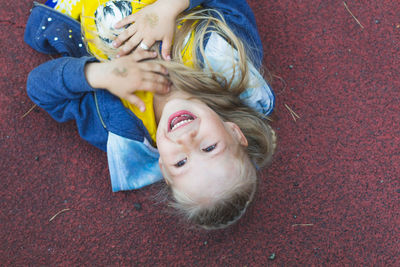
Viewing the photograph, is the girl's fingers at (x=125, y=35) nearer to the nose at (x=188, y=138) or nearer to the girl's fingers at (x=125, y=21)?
the girl's fingers at (x=125, y=21)

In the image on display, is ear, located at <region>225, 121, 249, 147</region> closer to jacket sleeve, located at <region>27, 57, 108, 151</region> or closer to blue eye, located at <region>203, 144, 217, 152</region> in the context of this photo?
blue eye, located at <region>203, 144, 217, 152</region>

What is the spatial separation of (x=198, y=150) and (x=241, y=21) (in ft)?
1.69

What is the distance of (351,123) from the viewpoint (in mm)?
1331

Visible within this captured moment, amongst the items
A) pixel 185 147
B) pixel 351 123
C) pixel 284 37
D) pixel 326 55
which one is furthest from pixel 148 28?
pixel 351 123

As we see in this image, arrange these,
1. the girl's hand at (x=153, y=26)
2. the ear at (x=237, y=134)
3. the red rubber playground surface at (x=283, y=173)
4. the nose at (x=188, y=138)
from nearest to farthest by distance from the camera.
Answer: the nose at (x=188, y=138) → the ear at (x=237, y=134) → the girl's hand at (x=153, y=26) → the red rubber playground surface at (x=283, y=173)

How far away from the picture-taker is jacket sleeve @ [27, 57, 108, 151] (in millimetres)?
1035

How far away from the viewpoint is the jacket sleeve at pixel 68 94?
3.40ft

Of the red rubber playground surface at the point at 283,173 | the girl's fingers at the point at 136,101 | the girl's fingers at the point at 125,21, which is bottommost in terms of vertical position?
the red rubber playground surface at the point at 283,173

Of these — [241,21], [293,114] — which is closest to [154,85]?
[241,21]

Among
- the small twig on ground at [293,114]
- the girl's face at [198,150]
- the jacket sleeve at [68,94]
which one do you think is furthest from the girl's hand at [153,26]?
the small twig on ground at [293,114]

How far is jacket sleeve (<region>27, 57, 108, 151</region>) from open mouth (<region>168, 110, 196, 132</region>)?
0.28m

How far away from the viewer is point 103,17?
1.14m

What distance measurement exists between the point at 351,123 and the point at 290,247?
533 mm

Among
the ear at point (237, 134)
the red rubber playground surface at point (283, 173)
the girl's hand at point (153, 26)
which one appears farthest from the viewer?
the red rubber playground surface at point (283, 173)
